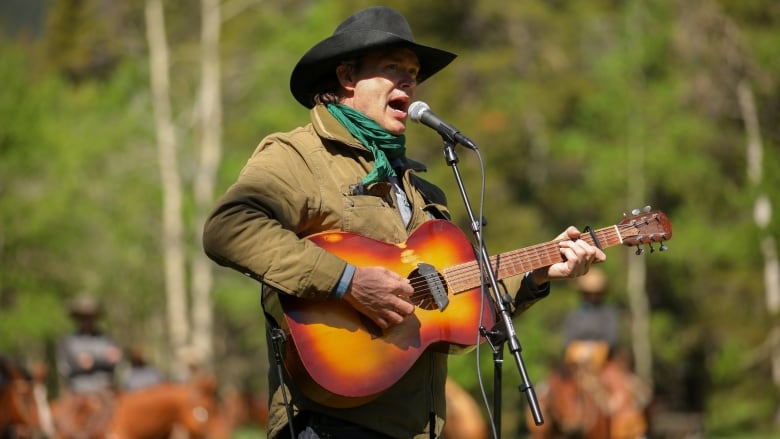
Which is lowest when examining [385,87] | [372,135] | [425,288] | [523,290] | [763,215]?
[763,215]

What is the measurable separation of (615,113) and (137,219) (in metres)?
11.0

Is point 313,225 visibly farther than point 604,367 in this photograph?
No

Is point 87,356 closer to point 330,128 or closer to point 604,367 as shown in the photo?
point 604,367

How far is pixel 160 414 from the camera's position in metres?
12.6

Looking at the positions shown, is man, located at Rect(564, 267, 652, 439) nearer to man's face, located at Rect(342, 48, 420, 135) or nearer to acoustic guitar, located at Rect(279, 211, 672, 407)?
acoustic guitar, located at Rect(279, 211, 672, 407)

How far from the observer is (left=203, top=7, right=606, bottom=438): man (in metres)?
A: 4.20

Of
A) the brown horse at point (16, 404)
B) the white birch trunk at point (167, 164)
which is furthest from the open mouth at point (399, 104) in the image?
the white birch trunk at point (167, 164)

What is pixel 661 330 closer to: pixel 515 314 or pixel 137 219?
pixel 137 219

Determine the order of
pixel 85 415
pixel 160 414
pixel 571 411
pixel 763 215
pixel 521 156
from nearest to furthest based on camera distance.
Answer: pixel 571 411
pixel 160 414
pixel 85 415
pixel 763 215
pixel 521 156

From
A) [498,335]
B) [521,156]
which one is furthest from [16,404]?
[521,156]

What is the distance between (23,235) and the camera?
23984mm

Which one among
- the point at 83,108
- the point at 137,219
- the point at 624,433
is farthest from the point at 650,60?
the point at 624,433

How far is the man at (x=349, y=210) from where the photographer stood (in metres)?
4.20

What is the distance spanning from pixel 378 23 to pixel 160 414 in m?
8.70
